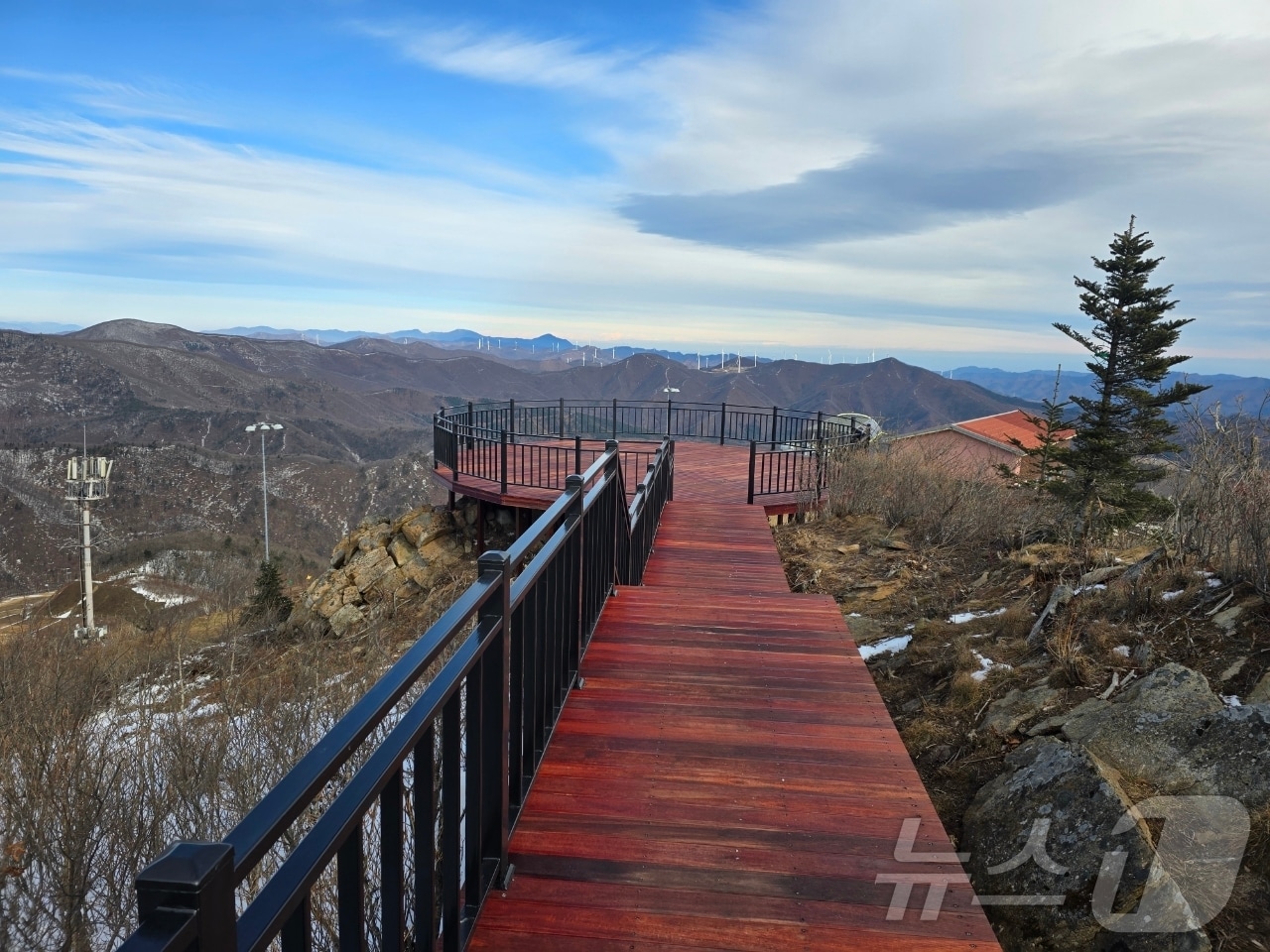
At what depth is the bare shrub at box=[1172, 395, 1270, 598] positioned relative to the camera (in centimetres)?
509

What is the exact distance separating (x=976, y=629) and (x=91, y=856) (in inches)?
323

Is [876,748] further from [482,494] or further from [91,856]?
[482,494]

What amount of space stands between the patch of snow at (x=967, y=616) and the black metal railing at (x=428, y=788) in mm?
3626

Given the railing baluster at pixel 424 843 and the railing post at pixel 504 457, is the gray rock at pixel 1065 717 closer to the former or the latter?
the railing baluster at pixel 424 843

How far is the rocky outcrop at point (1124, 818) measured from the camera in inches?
117

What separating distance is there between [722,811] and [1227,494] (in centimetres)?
480

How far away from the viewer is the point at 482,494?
1342cm

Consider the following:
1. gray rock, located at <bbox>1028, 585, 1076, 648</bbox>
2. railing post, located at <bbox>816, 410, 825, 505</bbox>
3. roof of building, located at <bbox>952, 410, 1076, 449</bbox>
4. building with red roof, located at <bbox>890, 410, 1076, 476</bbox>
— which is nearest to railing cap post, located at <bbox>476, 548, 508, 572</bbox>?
gray rock, located at <bbox>1028, 585, 1076, 648</bbox>

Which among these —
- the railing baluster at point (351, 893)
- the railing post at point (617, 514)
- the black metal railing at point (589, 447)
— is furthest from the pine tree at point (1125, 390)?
the railing baluster at point (351, 893)

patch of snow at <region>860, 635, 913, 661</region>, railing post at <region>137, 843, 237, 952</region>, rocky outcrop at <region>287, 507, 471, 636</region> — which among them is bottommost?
rocky outcrop at <region>287, 507, 471, 636</region>

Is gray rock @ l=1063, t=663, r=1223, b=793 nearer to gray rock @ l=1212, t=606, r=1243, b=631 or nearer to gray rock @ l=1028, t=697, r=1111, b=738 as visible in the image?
gray rock @ l=1028, t=697, r=1111, b=738

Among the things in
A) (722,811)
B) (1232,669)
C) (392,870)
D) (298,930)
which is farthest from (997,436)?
(298,930)

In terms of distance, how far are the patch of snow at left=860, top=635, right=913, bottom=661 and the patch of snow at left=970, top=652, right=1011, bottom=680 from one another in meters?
0.91

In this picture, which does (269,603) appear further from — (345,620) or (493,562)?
(493,562)
